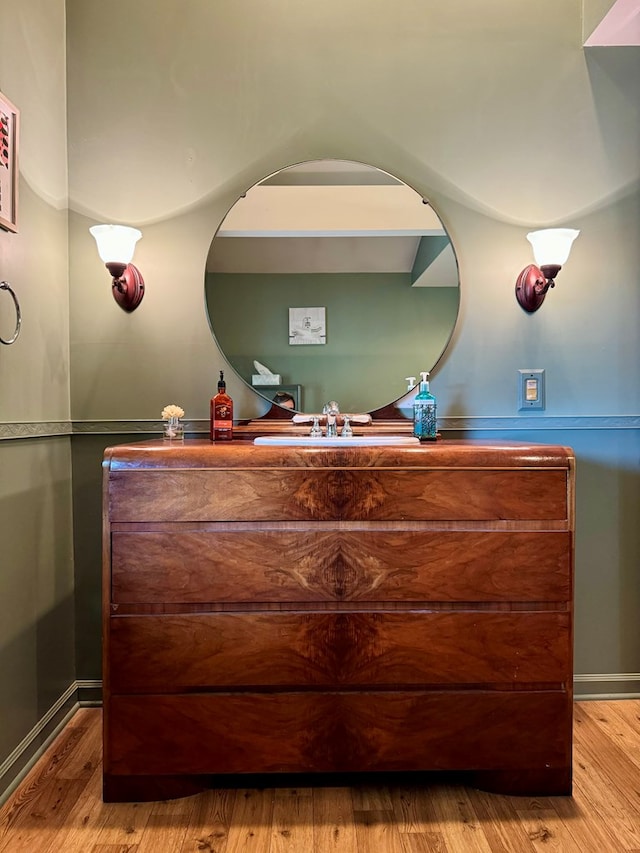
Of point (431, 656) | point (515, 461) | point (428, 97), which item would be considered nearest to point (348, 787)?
point (431, 656)

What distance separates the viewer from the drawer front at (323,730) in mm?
1448

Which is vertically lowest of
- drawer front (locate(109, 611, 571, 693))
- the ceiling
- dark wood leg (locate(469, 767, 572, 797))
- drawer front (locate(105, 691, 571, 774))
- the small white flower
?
dark wood leg (locate(469, 767, 572, 797))

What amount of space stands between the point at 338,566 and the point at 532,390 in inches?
40.0

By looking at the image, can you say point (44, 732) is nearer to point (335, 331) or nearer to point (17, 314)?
point (17, 314)

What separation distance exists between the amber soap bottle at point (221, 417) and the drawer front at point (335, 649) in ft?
2.00

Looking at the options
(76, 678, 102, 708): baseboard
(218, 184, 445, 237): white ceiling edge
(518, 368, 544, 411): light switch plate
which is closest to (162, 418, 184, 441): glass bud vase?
(218, 184, 445, 237): white ceiling edge

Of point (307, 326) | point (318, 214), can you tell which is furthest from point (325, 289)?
point (318, 214)

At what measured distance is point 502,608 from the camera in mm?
1465

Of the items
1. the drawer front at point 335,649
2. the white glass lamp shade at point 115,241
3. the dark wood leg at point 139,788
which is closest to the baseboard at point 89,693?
the dark wood leg at point 139,788

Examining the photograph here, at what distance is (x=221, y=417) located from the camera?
1865 millimetres

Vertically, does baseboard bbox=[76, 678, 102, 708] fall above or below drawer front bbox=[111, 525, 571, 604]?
below

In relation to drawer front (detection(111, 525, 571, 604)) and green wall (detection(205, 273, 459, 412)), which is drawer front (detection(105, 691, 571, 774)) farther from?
green wall (detection(205, 273, 459, 412))

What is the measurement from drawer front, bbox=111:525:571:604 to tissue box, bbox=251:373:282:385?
0.67 metres

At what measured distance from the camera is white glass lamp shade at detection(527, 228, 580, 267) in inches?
73.0
